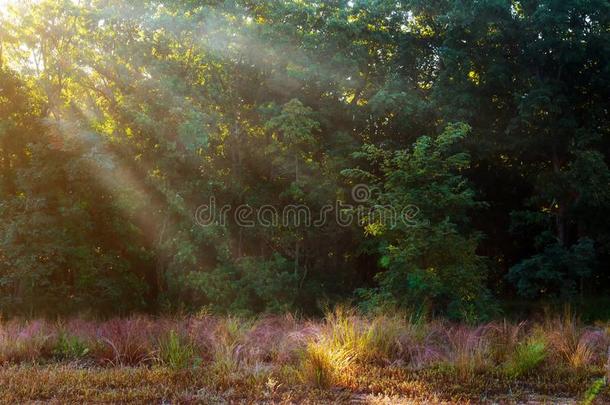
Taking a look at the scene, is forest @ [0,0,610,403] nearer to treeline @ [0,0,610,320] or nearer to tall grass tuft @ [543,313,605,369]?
treeline @ [0,0,610,320]

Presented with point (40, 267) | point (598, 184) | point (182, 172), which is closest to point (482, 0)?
point (598, 184)

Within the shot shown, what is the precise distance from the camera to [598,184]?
16859mm

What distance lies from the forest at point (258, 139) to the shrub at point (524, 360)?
8.06m

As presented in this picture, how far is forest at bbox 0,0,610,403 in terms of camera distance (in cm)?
1630

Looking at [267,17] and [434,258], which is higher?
[267,17]

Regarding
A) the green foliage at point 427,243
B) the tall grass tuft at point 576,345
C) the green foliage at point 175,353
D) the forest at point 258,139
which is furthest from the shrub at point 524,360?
the forest at point 258,139

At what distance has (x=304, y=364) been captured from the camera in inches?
233

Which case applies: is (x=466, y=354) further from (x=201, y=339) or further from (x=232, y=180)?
(x=232, y=180)

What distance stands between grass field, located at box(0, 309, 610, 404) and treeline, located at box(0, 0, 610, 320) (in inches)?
293

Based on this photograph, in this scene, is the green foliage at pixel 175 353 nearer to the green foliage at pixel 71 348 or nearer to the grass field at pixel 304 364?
the grass field at pixel 304 364

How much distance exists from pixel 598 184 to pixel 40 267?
16938 mm

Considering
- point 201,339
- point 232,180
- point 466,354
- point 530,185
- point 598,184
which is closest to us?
point 466,354

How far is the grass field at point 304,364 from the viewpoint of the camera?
540 cm

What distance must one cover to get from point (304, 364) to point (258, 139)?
13897 mm
